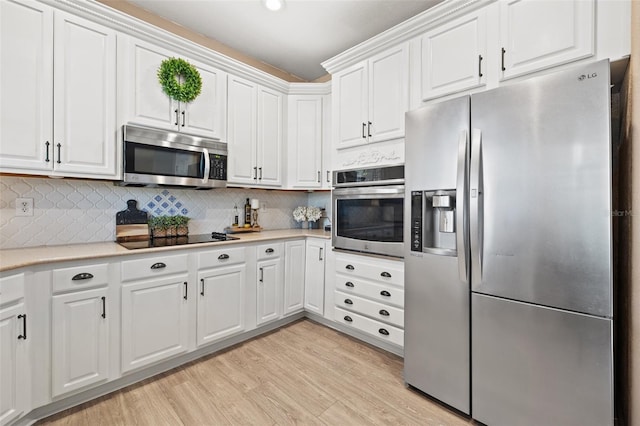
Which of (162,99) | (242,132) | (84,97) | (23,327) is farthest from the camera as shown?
(242,132)

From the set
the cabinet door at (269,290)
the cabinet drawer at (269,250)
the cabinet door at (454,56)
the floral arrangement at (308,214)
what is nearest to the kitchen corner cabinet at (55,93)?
the cabinet drawer at (269,250)

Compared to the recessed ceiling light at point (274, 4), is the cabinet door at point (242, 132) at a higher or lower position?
lower

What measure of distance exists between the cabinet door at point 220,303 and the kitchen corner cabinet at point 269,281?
0.61ft

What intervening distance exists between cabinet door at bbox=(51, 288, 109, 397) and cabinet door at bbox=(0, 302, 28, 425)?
0.14 m

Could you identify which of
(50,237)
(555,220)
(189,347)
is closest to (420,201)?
(555,220)

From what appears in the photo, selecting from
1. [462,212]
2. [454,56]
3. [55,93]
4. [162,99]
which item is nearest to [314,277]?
[462,212]

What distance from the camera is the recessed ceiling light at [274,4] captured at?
7.79 feet

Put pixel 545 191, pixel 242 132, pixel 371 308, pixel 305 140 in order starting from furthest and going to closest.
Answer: pixel 305 140
pixel 242 132
pixel 371 308
pixel 545 191

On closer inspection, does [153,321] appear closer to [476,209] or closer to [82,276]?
[82,276]

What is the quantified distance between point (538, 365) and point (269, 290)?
2118 millimetres

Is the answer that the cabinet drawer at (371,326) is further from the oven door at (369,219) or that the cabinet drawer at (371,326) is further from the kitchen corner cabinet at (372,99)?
the kitchen corner cabinet at (372,99)

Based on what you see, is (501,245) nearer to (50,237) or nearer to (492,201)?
(492,201)

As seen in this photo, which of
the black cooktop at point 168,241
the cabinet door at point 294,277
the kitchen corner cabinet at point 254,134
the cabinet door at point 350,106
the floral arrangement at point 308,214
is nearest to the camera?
the black cooktop at point 168,241

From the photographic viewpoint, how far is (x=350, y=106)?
9.04 feet
